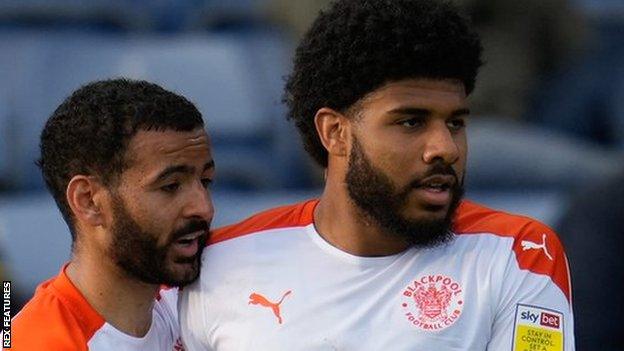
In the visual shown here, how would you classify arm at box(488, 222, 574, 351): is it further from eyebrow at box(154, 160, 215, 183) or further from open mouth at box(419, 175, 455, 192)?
eyebrow at box(154, 160, 215, 183)

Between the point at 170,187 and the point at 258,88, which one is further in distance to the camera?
the point at 258,88

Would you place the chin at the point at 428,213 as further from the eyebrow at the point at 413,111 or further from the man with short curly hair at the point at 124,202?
the man with short curly hair at the point at 124,202

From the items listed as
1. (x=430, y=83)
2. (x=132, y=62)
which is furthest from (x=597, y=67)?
(x=430, y=83)

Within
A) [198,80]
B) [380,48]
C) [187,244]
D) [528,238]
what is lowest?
[187,244]

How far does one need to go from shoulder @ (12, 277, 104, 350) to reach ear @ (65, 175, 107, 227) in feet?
0.63

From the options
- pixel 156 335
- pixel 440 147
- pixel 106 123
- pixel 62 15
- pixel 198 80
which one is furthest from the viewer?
pixel 62 15

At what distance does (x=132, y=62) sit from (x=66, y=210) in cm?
263

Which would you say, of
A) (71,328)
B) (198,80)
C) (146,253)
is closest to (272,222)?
(146,253)

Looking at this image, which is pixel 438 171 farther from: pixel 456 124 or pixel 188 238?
pixel 188 238

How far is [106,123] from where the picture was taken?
3.56 m

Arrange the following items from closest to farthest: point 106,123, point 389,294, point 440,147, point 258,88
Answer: point 440,147 < point 389,294 < point 106,123 < point 258,88

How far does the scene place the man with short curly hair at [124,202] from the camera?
357 centimetres

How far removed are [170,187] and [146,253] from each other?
0.54 feet

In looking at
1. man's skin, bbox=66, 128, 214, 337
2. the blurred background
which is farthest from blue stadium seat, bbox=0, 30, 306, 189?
man's skin, bbox=66, 128, 214, 337
